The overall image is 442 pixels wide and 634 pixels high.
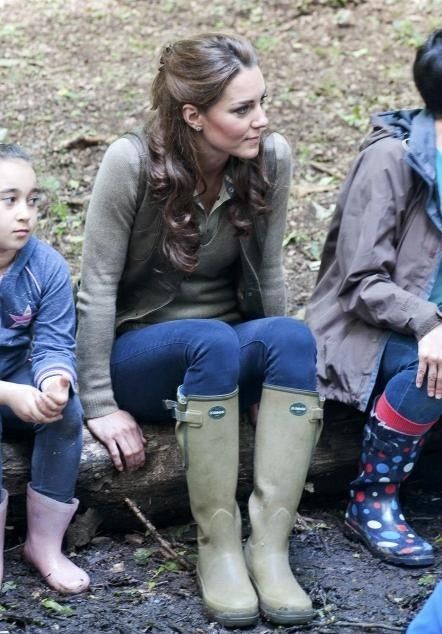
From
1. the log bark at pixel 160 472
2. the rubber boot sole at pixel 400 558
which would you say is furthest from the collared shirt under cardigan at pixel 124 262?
the rubber boot sole at pixel 400 558

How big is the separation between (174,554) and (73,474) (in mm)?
486

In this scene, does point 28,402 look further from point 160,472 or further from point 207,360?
point 160,472

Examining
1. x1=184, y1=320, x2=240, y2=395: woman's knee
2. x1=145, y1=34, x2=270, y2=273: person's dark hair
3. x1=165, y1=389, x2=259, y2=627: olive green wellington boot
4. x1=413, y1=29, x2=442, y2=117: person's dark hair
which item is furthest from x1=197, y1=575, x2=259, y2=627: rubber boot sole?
x1=413, y1=29, x2=442, y2=117: person's dark hair

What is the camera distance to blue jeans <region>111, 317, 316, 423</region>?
10.3 feet

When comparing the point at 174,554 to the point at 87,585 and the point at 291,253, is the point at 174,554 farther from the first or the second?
the point at 291,253

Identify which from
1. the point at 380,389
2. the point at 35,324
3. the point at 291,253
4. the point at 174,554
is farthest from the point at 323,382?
the point at 291,253

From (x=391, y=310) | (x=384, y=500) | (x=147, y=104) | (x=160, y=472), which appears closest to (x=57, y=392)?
(x=160, y=472)

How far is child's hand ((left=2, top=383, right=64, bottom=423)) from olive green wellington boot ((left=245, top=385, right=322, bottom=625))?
2.22 ft

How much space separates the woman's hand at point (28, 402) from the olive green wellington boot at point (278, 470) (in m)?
0.67

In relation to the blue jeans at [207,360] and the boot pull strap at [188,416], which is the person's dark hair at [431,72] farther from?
the boot pull strap at [188,416]

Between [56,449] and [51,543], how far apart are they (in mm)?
321

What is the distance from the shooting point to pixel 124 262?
3.44m

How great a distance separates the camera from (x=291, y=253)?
5.50 meters

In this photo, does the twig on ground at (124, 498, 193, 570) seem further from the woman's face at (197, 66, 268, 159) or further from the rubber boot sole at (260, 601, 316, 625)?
the woman's face at (197, 66, 268, 159)
